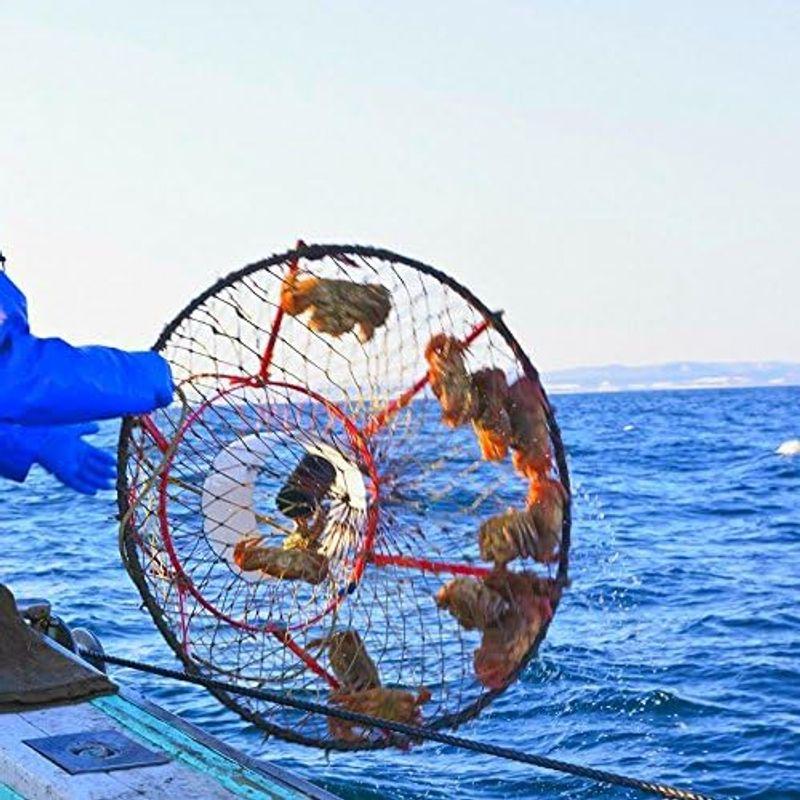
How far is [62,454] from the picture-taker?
5008 mm

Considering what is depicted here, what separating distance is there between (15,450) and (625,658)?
19.4 ft

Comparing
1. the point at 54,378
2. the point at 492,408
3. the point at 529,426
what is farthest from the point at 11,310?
the point at 529,426

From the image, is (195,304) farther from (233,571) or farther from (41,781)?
(41,781)

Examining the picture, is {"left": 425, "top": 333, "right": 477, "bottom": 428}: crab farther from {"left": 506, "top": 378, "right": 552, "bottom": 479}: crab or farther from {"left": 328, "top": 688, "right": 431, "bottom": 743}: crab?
{"left": 328, "top": 688, "right": 431, "bottom": 743}: crab

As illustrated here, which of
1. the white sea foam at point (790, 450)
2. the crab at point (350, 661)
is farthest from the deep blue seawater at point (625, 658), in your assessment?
the white sea foam at point (790, 450)

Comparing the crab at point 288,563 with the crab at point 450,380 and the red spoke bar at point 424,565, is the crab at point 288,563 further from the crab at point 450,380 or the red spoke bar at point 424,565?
the crab at point 450,380

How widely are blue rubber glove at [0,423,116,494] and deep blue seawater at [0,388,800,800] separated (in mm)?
449

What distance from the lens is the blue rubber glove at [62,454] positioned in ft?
16.4

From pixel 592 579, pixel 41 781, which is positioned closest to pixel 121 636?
pixel 592 579

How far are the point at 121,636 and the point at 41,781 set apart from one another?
713 centimetres

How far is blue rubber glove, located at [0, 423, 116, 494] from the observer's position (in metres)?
5.00

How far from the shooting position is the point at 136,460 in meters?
5.00

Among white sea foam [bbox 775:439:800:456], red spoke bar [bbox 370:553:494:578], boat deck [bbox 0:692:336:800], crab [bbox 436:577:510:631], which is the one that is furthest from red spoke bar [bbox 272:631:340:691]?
white sea foam [bbox 775:439:800:456]

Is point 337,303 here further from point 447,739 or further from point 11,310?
point 447,739
